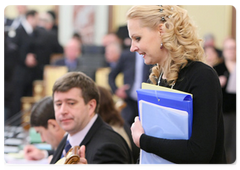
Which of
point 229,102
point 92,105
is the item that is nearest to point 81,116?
point 92,105

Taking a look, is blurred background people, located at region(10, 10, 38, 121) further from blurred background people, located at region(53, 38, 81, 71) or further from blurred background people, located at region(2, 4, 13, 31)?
blurred background people, located at region(53, 38, 81, 71)

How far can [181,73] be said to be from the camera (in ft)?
5.18

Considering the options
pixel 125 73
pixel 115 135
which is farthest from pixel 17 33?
pixel 115 135

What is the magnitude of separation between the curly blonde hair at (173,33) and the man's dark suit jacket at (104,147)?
59cm

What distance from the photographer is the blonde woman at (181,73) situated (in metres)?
1.48

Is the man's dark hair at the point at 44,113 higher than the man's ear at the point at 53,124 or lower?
higher

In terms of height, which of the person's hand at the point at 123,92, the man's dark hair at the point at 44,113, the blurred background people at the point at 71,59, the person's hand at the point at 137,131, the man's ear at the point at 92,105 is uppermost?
the person's hand at the point at 137,131

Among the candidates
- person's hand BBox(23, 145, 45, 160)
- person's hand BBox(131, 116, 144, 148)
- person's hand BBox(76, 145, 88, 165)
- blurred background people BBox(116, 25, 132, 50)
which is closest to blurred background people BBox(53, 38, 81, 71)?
blurred background people BBox(116, 25, 132, 50)

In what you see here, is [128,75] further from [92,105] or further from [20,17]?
[20,17]

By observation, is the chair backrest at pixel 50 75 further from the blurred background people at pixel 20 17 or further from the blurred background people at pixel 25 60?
the blurred background people at pixel 20 17

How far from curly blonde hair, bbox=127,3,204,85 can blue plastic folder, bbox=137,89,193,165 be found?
3.7 inches

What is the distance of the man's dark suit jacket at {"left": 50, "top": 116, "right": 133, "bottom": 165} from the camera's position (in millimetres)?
1983

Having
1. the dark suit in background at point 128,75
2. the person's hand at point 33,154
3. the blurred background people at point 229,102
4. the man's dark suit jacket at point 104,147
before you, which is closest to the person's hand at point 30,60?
the dark suit in background at point 128,75

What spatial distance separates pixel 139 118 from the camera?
174 cm
